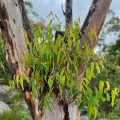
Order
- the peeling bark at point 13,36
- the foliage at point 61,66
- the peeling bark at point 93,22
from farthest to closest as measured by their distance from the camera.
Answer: the peeling bark at point 93,22, the peeling bark at point 13,36, the foliage at point 61,66

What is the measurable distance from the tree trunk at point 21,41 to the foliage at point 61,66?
116mm

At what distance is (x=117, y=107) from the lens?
9.17m

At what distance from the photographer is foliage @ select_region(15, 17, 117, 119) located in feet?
11.1

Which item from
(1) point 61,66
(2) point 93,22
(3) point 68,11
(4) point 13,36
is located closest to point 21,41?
(4) point 13,36

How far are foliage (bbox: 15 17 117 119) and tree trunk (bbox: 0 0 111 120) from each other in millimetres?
116

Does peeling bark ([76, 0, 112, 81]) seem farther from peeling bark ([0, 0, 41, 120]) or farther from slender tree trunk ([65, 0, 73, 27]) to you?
peeling bark ([0, 0, 41, 120])

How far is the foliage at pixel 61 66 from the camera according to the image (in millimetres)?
3389

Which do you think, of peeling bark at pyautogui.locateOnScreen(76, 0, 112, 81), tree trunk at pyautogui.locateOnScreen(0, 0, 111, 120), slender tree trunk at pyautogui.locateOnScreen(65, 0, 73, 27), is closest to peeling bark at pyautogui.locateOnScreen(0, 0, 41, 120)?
tree trunk at pyautogui.locateOnScreen(0, 0, 111, 120)

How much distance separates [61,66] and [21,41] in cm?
44

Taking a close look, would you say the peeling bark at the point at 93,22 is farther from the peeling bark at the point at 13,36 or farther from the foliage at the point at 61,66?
the peeling bark at the point at 13,36

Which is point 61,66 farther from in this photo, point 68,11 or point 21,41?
point 68,11

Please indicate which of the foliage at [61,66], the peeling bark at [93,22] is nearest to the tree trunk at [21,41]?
the peeling bark at [93,22]

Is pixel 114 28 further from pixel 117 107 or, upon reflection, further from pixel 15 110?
pixel 15 110

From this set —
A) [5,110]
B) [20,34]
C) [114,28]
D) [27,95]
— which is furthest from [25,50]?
[114,28]
